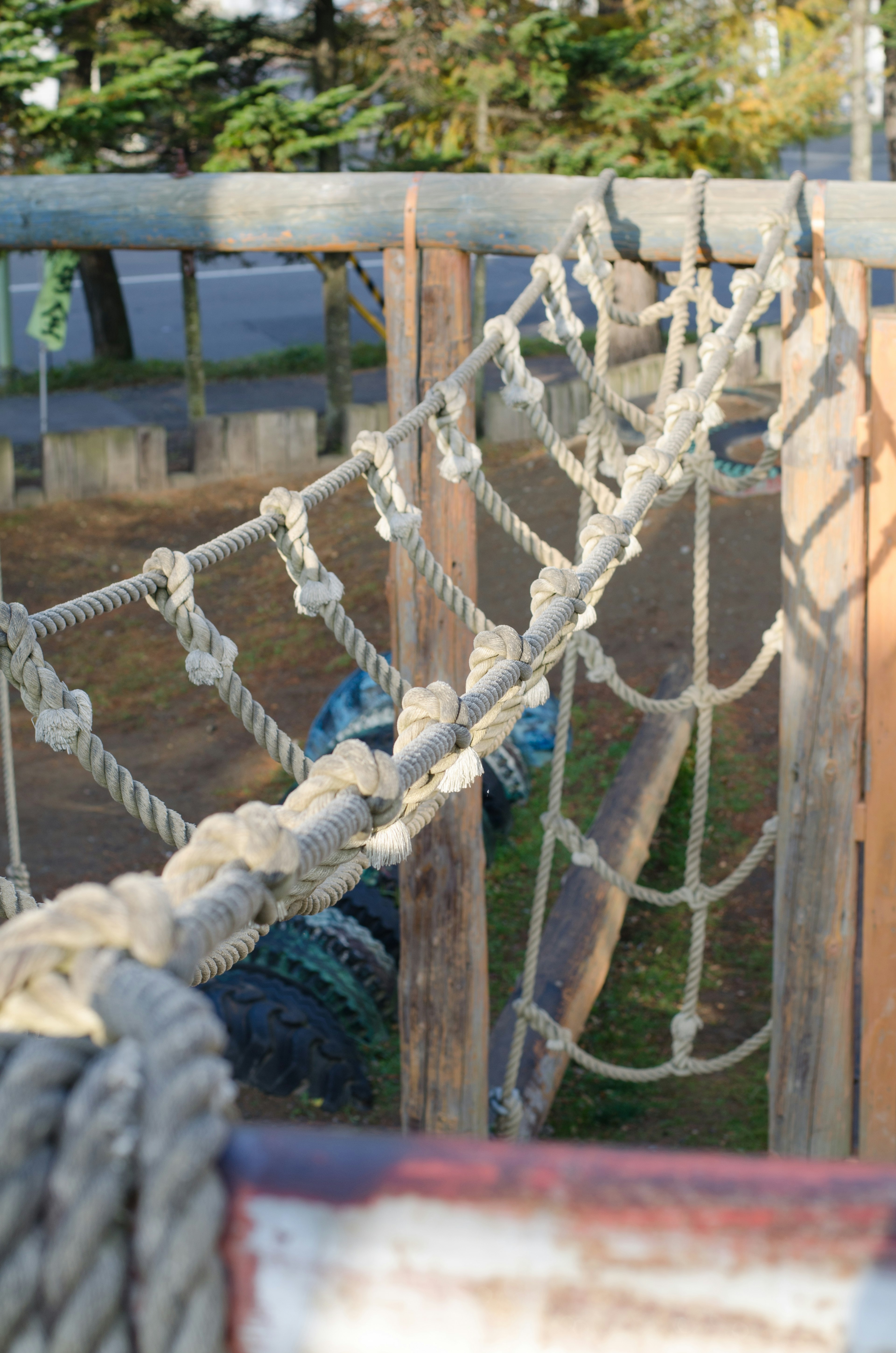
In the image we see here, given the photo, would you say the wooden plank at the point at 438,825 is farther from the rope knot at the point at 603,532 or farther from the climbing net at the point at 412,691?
the rope knot at the point at 603,532

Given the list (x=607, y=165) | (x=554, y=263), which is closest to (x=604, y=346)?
(x=554, y=263)

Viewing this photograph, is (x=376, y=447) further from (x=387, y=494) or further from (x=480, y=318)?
(x=480, y=318)

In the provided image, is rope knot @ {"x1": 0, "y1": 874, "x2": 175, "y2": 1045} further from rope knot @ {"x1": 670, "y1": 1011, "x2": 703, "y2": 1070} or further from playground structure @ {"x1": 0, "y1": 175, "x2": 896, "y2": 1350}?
rope knot @ {"x1": 670, "y1": 1011, "x2": 703, "y2": 1070}

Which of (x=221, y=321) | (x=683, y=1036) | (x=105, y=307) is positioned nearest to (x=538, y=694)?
(x=683, y=1036)

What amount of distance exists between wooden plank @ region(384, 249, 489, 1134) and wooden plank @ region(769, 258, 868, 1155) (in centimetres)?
76

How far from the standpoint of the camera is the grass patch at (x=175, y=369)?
1202 centimetres

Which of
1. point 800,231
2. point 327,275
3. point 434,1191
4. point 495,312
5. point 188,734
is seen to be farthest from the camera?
point 495,312

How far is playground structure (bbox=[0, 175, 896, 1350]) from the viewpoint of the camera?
6.00 feet

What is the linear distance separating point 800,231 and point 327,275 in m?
6.89

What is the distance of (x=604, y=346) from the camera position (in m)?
3.12

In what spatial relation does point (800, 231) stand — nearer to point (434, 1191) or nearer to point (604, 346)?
point (604, 346)

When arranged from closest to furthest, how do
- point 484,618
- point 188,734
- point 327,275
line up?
1. point 484,618
2. point 188,734
3. point 327,275

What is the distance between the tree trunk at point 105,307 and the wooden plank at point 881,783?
30.1 feet

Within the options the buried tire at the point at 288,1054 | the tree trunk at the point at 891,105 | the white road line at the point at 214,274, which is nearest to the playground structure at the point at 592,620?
the buried tire at the point at 288,1054
